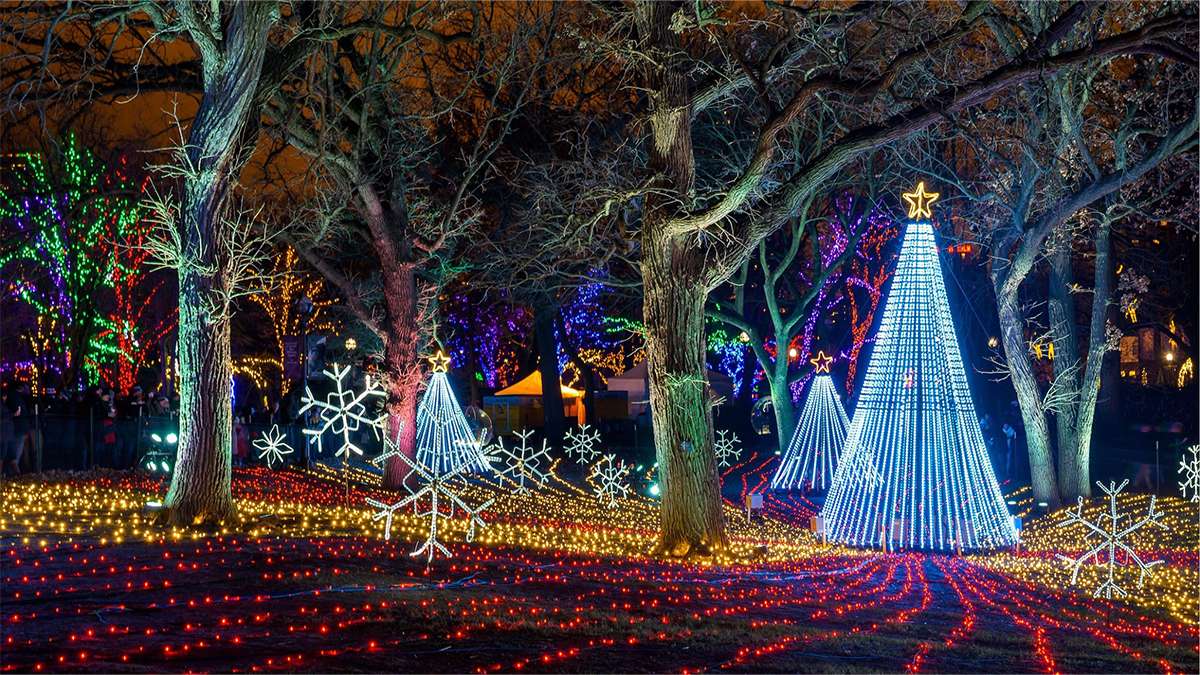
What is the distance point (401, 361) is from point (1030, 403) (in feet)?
37.8

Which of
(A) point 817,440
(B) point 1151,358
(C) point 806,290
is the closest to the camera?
(A) point 817,440

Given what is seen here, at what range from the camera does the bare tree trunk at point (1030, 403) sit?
77.0 ft

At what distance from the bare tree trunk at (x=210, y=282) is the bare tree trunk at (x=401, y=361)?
9.93 metres

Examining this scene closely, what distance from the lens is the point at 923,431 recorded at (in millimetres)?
17641

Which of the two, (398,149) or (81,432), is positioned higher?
(398,149)

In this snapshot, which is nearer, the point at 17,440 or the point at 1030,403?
the point at 17,440

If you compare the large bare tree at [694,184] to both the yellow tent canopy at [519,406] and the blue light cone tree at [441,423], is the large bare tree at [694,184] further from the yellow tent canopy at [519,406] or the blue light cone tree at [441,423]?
the yellow tent canopy at [519,406]

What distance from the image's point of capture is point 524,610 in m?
A: 9.18

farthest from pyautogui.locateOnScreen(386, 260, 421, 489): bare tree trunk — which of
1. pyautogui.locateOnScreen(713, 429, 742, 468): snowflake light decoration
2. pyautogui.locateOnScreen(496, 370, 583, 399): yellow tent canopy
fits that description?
pyautogui.locateOnScreen(496, 370, 583, 399): yellow tent canopy

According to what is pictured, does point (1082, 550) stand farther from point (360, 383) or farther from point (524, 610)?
point (360, 383)

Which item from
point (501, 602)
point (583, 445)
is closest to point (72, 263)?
point (583, 445)

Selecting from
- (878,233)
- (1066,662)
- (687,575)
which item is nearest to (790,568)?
(687,575)

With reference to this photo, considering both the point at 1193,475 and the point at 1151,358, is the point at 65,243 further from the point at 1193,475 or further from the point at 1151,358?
the point at 1151,358

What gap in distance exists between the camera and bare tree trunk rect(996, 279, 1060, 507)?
23.5 metres
